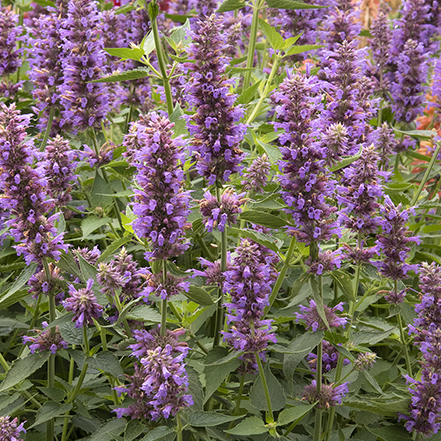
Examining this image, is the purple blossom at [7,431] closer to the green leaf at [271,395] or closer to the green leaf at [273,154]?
the green leaf at [271,395]

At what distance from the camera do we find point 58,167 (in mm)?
4055

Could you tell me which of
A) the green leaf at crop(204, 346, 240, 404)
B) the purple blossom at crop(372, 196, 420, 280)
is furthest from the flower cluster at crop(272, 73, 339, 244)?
the green leaf at crop(204, 346, 240, 404)

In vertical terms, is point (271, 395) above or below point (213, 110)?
below

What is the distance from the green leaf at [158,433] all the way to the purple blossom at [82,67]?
2.65 metres

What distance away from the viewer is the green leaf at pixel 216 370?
2.94 metres

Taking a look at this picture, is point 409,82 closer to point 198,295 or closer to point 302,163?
point 302,163

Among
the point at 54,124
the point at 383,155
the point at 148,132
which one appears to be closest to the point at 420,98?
the point at 383,155

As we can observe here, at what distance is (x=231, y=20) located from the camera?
6.45m


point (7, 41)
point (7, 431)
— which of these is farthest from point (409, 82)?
point (7, 431)

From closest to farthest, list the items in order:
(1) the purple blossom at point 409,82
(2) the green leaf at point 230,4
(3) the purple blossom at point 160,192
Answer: (3) the purple blossom at point 160,192 → (2) the green leaf at point 230,4 → (1) the purple blossom at point 409,82

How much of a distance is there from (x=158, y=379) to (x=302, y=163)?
4.45 feet

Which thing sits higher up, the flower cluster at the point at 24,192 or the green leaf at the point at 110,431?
the flower cluster at the point at 24,192

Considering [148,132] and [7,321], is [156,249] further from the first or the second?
[7,321]

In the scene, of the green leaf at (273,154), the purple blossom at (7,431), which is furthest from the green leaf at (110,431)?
the green leaf at (273,154)
